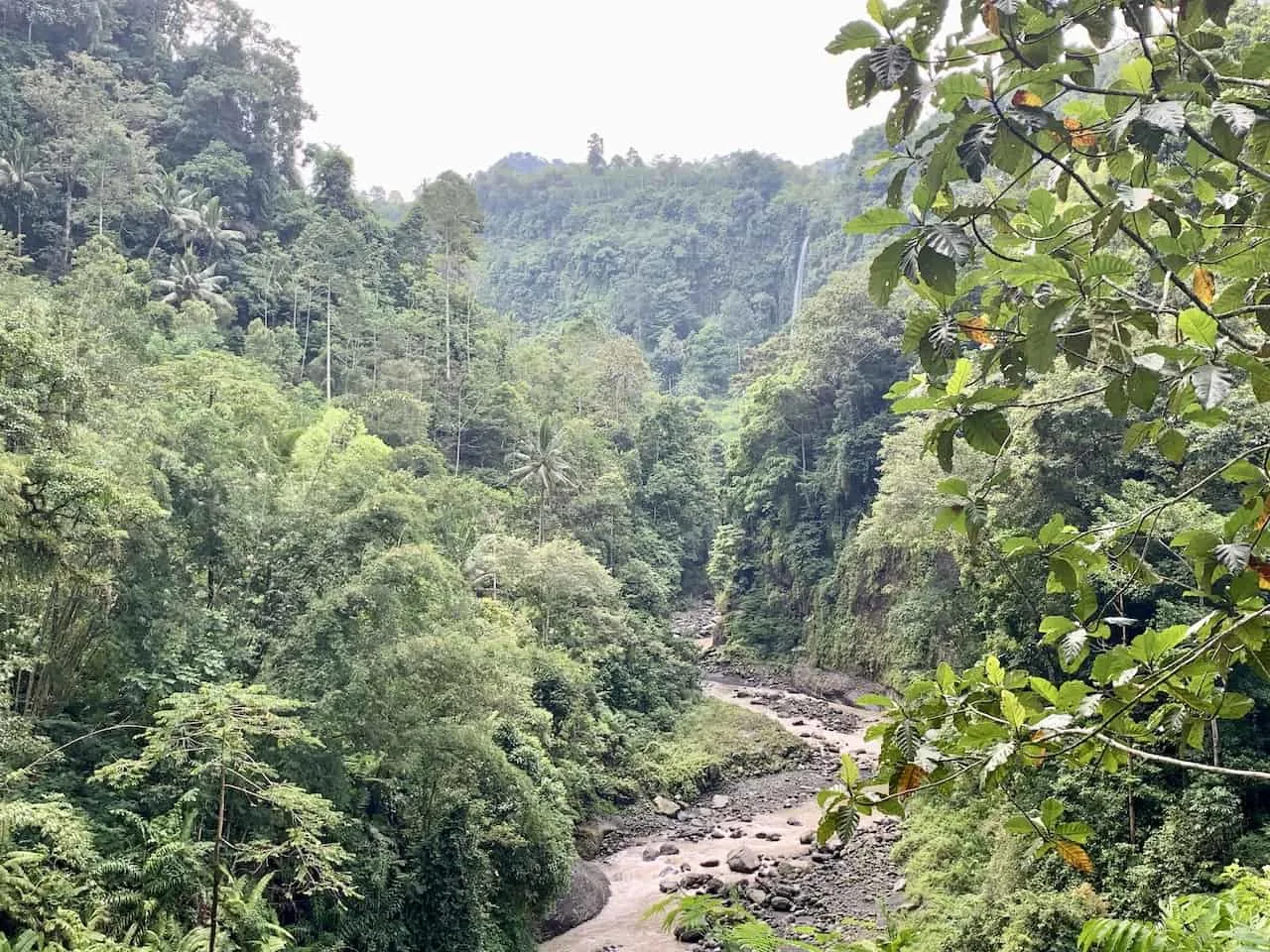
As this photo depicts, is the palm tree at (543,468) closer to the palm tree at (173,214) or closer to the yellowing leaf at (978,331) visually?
the palm tree at (173,214)

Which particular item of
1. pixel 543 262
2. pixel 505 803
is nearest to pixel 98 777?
pixel 505 803

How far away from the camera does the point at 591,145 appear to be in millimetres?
86688

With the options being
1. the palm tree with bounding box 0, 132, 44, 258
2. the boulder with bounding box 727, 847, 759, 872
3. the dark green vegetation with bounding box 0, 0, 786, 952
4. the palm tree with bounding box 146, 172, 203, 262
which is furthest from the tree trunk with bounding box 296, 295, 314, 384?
the boulder with bounding box 727, 847, 759, 872

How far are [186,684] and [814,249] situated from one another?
64.6 meters

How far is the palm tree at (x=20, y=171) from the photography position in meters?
25.6

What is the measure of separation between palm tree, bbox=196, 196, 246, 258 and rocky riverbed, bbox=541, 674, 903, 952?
2398cm

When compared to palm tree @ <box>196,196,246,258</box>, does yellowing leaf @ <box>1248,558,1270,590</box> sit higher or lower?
lower

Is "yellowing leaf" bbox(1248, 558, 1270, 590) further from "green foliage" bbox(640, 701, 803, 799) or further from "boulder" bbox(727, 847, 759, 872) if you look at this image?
"green foliage" bbox(640, 701, 803, 799)

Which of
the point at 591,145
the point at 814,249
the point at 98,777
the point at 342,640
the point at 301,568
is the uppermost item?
the point at 591,145

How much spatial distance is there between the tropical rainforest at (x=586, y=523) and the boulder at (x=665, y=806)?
55 cm

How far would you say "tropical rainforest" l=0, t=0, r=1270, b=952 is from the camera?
1748mm

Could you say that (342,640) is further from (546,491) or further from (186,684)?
(546,491)

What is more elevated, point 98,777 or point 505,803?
point 98,777

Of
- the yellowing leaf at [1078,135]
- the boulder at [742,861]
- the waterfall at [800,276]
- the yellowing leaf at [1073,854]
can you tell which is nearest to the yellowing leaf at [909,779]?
the yellowing leaf at [1073,854]
